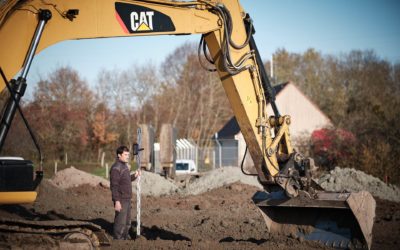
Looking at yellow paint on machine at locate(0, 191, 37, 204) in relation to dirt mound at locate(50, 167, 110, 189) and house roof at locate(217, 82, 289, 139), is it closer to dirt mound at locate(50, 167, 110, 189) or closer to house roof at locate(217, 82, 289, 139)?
dirt mound at locate(50, 167, 110, 189)

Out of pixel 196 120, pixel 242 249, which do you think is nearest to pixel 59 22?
pixel 242 249

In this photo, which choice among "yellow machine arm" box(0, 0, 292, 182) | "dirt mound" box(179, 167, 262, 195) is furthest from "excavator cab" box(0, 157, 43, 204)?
"dirt mound" box(179, 167, 262, 195)

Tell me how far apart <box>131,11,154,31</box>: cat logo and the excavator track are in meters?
2.75

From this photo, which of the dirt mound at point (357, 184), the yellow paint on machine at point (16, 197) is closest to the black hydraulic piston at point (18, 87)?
the yellow paint on machine at point (16, 197)

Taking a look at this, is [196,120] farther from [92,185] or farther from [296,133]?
[92,185]

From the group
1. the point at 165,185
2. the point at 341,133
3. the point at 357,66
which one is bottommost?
the point at 165,185

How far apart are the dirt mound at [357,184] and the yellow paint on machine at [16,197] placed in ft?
42.2

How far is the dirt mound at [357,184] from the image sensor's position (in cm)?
1747

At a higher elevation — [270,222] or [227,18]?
[227,18]

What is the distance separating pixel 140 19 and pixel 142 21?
4 cm

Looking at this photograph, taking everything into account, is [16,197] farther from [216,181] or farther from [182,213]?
[216,181]

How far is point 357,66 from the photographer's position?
57531 millimetres

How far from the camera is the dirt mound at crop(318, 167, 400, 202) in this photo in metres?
17.5

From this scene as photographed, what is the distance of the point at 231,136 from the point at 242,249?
33389mm
